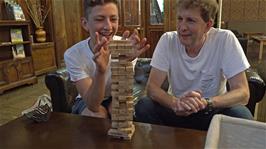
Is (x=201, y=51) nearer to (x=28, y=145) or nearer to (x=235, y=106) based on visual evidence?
(x=235, y=106)

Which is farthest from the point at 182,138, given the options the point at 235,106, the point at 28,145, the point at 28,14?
the point at 28,14

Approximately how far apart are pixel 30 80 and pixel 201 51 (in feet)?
11.8

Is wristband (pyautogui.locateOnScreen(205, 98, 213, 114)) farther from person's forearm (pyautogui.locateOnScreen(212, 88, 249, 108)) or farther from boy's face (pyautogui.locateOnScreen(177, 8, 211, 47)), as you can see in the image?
boy's face (pyautogui.locateOnScreen(177, 8, 211, 47))

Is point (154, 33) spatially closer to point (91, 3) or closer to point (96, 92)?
point (91, 3)

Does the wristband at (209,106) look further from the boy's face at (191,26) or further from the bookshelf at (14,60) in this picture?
the bookshelf at (14,60)

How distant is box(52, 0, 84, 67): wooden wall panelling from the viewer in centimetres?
561

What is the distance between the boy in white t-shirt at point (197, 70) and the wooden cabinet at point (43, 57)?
153 inches

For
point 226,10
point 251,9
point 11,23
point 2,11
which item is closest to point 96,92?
point 11,23

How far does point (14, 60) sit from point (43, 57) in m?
1.09

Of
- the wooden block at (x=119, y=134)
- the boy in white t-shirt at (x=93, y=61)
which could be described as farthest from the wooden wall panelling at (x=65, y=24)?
the wooden block at (x=119, y=134)

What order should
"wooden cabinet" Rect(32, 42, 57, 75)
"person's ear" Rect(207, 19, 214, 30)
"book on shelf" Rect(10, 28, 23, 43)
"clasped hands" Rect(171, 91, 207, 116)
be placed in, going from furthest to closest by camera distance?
"wooden cabinet" Rect(32, 42, 57, 75)
"book on shelf" Rect(10, 28, 23, 43)
"person's ear" Rect(207, 19, 214, 30)
"clasped hands" Rect(171, 91, 207, 116)

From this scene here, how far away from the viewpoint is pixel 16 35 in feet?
14.1

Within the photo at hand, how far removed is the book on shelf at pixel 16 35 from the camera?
13.9 ft

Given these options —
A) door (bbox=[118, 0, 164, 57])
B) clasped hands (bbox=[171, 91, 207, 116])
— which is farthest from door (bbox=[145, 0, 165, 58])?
clasped hands (bbox=[171, 91, 207, 116])
